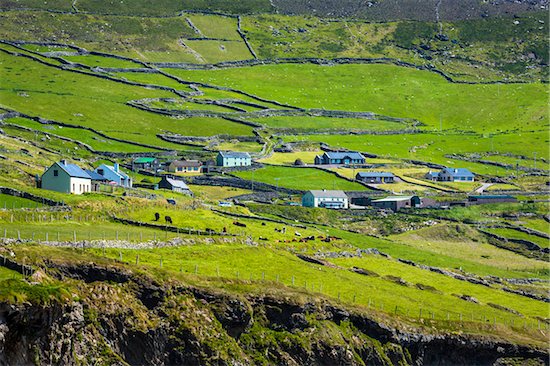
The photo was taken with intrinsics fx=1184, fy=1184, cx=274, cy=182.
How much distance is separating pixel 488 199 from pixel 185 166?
48.1 m

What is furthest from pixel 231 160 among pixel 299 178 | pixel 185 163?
pixel 299 178

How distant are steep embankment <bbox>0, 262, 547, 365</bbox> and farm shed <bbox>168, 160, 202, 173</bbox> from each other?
101940 mm

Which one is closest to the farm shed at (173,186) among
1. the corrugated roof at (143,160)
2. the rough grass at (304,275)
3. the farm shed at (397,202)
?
the corrugated roof at (143,160)

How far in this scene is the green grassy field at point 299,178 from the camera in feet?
607

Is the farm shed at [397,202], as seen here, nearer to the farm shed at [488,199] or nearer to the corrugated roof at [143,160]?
the farm shed at [488,199]

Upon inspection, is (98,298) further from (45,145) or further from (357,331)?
(45,145)

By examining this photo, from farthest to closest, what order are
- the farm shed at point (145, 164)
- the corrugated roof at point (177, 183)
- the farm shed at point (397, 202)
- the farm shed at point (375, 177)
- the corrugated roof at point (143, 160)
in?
the farm shed at point (375, 177), the corrugated roof at point (143, 160), the farm shed at point (145, 164), the farm shed at point (397, 202), the corrugated roof at point (177, 183)

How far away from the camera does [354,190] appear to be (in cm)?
18675

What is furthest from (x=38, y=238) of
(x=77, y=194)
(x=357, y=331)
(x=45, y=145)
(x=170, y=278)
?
(x=45, y=145)

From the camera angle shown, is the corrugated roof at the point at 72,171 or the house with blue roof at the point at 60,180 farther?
the corrugated roof at the point at 72,171

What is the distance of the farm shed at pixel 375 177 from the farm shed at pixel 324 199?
70.5ft

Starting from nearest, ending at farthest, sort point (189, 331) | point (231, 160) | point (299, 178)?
point (189, 331) → point (299, 178) → point (231, 160)

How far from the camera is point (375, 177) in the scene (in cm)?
19562

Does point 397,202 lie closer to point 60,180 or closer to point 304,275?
point 60,180
